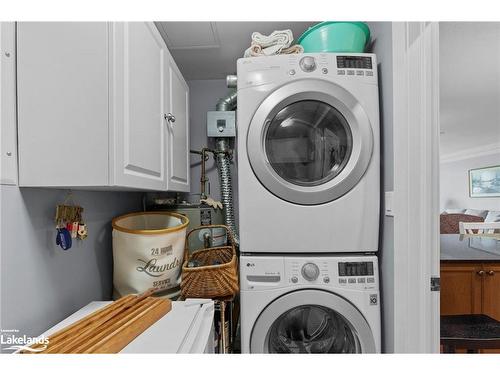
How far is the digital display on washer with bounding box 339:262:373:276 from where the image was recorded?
1045 mm

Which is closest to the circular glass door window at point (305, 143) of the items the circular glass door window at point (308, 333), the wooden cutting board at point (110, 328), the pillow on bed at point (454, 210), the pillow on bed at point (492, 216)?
the circular glass door window at point (308, 333)

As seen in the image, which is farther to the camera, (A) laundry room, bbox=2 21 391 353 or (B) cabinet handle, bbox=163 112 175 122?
(B) cabinet handle, bbox=163 112 175 122

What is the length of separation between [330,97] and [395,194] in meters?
0.49

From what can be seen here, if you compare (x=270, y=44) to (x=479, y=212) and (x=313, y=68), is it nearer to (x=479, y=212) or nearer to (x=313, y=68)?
(x=313, y=68)

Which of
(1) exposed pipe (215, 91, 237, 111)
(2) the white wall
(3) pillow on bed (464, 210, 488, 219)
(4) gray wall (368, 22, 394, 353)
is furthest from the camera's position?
(2) the white wall

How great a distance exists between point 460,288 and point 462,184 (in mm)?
5894

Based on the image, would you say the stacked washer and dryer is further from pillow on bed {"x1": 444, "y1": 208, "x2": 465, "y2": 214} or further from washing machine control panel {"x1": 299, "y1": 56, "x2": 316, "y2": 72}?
pillow on bed {"x1": 444, "y1": 208, "x2": 465, "y2": 214}

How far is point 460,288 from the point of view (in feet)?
5.09

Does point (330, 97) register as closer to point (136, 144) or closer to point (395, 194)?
point (395, 194)

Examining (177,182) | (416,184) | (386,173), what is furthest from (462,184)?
(177,182)

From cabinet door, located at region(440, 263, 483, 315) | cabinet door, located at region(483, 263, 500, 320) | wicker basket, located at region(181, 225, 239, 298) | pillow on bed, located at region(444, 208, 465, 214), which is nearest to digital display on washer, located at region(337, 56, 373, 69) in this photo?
wicker basket, located at region(181, 225, 239, 298)

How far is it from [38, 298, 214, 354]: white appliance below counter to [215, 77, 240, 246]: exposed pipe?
731 millimetres

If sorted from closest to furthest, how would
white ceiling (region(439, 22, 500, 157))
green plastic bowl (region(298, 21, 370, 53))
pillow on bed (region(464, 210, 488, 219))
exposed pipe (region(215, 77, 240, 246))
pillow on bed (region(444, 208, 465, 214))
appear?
green plastic bowl (region(298, 21, 370, 53)) → white ceiling (region(439, 22, 500, 157)) → exposed pipe (region(215, 77, 240, 246)) → pillow on bed (region(464, 210, 488, 219)) → pillow on bed (region(444, 208, 465, 214))

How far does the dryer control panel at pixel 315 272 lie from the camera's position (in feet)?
3.42
